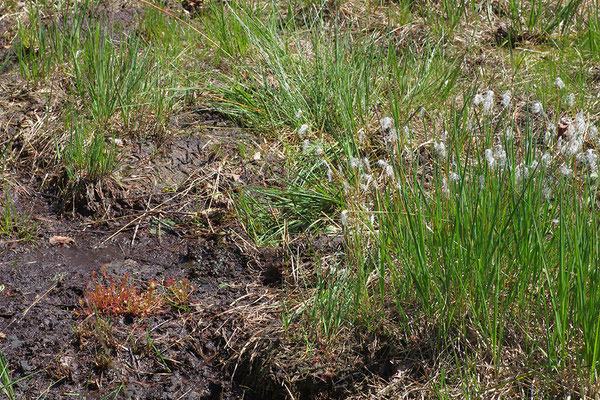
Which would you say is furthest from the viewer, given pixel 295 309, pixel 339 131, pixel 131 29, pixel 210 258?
pixel 131 29

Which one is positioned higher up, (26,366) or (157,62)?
(157,62)

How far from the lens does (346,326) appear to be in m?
2.77

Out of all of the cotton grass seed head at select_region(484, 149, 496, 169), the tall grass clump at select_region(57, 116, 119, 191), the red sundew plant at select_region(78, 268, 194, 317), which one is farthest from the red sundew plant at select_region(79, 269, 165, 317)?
the cotton grass seed head at select_region(484, 149, 496, 169)

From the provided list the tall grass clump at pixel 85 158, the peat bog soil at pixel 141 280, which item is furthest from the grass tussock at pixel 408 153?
the peat bog soil at pixel 141 280

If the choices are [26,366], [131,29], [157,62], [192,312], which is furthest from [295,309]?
[131,29]

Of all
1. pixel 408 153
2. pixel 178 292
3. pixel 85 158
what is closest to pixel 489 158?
pixel 408 153

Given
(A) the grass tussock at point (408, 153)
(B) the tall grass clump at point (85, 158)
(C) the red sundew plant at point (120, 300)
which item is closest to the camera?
(A) the grass tussock at point (408, 153)

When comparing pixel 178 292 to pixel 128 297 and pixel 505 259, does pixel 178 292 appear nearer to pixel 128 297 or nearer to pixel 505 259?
pixel 128 297

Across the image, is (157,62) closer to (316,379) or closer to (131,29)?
(131,29)

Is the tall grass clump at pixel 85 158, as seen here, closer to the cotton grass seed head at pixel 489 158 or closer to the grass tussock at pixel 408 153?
the grass tussock at pixel 408 153

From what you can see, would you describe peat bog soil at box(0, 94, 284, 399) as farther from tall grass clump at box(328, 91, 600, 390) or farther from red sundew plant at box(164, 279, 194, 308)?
tall grass clump at box(328, 91, 600, 390)

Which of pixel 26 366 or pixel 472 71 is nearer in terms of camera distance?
pixel 26 366

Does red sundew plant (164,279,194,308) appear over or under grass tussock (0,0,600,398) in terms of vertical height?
under

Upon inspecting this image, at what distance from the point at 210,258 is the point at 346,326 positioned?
998 mm
